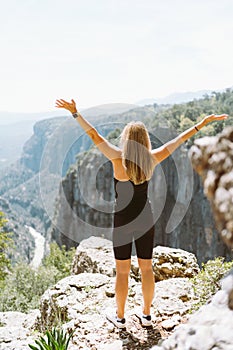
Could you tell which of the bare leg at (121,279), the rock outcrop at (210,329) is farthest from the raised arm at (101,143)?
the rock outcrop at (210,329)

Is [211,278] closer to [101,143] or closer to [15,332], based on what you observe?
[101,143]

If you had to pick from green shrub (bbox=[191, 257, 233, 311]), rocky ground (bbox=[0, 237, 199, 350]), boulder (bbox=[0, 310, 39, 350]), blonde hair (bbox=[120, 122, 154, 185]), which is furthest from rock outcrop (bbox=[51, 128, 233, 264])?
blonde hair (bbox=[120, 122, 154, 185])

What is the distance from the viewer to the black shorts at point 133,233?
12.4ft

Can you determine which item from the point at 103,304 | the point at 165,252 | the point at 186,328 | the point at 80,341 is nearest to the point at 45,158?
the point at 165,252

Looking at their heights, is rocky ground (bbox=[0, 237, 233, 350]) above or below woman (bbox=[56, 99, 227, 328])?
below

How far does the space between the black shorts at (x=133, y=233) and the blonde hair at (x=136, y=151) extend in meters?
0.34

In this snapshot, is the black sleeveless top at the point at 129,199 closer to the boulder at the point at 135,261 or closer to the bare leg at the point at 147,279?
the bare leg at the point at 147,279

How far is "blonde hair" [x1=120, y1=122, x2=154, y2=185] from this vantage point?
3.59 meters

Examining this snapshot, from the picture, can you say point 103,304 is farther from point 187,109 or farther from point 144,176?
point 187,109

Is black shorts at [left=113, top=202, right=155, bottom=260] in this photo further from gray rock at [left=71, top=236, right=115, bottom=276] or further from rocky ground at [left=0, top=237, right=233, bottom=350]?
gray rock at [left=71, top=236, right=115, bottom=276]

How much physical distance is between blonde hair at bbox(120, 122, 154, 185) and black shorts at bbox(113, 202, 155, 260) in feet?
1.13

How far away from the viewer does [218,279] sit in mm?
4270

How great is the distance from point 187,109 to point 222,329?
48.7 metres

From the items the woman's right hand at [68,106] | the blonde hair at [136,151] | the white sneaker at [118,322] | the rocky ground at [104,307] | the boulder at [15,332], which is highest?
the woman's right hand at [68,106]
